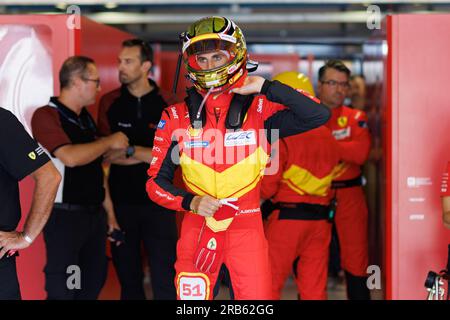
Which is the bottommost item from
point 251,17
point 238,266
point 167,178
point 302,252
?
point 302,252

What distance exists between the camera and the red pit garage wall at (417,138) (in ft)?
12.2

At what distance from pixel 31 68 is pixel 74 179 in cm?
68

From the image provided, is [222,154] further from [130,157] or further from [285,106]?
[130,157]

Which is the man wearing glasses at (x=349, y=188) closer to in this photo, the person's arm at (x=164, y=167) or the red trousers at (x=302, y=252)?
the red trousers at (x=302, y=252)

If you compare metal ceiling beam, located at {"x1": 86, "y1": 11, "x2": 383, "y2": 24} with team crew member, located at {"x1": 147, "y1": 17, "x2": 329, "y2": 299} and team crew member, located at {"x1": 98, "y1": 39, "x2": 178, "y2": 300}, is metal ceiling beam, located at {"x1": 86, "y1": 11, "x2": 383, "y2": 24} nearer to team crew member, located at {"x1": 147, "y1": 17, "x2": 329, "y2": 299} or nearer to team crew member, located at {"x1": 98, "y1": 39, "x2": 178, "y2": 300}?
team crew member, located at {"x1": 98, "y1": 39, "x2": 178, "y2": 300}

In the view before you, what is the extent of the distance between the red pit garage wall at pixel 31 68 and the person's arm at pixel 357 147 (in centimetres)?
167

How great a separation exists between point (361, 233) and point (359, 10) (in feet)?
13.2

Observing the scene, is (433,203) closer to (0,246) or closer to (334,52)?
(0,246)

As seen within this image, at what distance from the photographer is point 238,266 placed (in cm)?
287

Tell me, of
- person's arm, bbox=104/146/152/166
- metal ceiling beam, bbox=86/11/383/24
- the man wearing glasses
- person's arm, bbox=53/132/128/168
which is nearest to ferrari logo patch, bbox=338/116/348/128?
the man wearing glasses

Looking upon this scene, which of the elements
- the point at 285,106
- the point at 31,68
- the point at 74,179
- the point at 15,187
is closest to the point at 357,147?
the point at 285,106

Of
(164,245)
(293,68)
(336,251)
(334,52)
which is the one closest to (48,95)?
(164,245)

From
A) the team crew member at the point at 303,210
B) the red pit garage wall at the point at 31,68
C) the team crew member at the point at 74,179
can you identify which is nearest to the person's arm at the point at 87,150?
the team crew member at the point at 74,179

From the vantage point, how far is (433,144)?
12.3 feet
